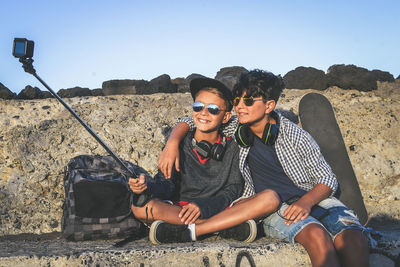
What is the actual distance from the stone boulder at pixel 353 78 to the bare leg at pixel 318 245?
2.74 meters

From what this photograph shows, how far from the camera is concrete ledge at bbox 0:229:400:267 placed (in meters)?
2.22

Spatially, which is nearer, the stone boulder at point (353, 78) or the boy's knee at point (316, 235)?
the boy's knee at point (316, 235)

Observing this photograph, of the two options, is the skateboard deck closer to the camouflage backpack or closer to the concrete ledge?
the concrete ledge

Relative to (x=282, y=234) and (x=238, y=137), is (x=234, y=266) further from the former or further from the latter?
(x=238, y=137)

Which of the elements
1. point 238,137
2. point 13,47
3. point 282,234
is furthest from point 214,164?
point 13,47

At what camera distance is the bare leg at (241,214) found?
2.59 m

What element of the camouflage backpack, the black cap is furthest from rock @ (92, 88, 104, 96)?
the black cap

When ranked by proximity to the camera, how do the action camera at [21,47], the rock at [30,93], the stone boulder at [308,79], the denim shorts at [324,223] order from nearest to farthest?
the action camera at [21,47] < the denim shorts at [324,223] < the rock at [30,93] < the stone boulder at [308,79]

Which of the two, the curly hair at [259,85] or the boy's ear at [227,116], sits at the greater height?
the curly hair at [259,85]

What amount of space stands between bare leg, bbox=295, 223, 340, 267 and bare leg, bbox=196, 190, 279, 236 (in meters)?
0.30

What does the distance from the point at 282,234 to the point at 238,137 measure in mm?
838

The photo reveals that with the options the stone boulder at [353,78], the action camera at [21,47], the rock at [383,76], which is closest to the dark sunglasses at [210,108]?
the action camera at [21,47]

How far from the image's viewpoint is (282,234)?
265 cm

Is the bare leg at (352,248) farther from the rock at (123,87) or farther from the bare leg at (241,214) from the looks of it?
the rock at (123,87)
